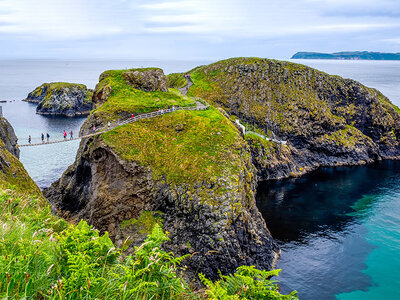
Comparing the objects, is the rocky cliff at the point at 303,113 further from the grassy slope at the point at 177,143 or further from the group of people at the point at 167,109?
the grassy slope at the point at 177,143

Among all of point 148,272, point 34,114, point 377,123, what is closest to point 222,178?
point 148,272

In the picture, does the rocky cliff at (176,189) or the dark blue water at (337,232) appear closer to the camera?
the dark blue water at (337,232)

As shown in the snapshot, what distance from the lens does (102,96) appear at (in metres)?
69.1

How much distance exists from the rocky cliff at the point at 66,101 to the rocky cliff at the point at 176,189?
112616 millimetres

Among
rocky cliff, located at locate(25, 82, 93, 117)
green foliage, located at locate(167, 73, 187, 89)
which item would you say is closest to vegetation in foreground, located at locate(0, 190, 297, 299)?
green foliage, located at locate(167, 73, 187, 89)

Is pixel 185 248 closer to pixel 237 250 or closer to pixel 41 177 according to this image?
pixel 237 250

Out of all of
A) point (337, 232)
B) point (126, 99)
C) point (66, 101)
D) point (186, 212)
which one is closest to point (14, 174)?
point (186, 212)

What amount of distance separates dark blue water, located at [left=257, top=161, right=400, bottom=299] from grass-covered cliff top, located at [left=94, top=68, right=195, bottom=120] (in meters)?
31.7

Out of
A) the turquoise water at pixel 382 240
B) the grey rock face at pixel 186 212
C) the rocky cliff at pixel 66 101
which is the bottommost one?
the turquoise water at pixel 382 240

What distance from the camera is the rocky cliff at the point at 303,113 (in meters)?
103

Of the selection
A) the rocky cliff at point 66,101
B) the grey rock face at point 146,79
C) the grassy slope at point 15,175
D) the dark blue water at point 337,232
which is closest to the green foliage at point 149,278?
the grassy slope at point 15,175

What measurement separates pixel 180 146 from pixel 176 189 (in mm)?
9585

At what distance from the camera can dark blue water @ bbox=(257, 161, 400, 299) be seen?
42.1m

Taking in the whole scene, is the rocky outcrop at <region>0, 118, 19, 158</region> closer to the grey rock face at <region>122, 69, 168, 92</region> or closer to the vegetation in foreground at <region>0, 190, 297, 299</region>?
the grey rock face at <region>122, 69, 168, 92</region>
